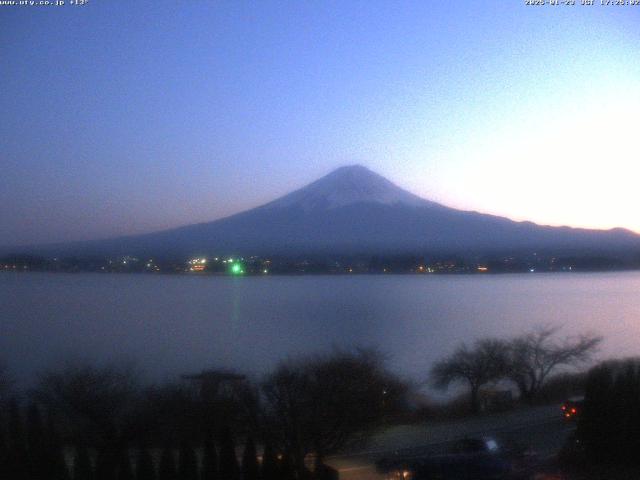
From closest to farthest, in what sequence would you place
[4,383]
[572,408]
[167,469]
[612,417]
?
[167,469], [612,417], [572,408], [4,383]

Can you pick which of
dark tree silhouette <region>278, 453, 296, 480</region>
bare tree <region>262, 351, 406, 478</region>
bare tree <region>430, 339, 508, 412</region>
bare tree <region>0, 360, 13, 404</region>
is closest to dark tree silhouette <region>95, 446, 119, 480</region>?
dark tree silhouette <region>278, 453, 296, 480</region>

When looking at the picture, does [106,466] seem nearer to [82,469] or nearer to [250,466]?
[82,469]

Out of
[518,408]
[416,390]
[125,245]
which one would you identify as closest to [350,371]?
[416,390]

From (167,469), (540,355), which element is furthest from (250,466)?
(540,355)

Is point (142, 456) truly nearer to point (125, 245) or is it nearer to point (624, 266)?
point (624, 266)

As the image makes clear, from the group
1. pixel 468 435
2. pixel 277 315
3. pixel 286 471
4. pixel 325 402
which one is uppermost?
pixel 277 315

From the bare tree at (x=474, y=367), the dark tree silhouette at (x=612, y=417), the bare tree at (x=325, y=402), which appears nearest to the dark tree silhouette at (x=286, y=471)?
the bare tree at (x=325, y=402)
